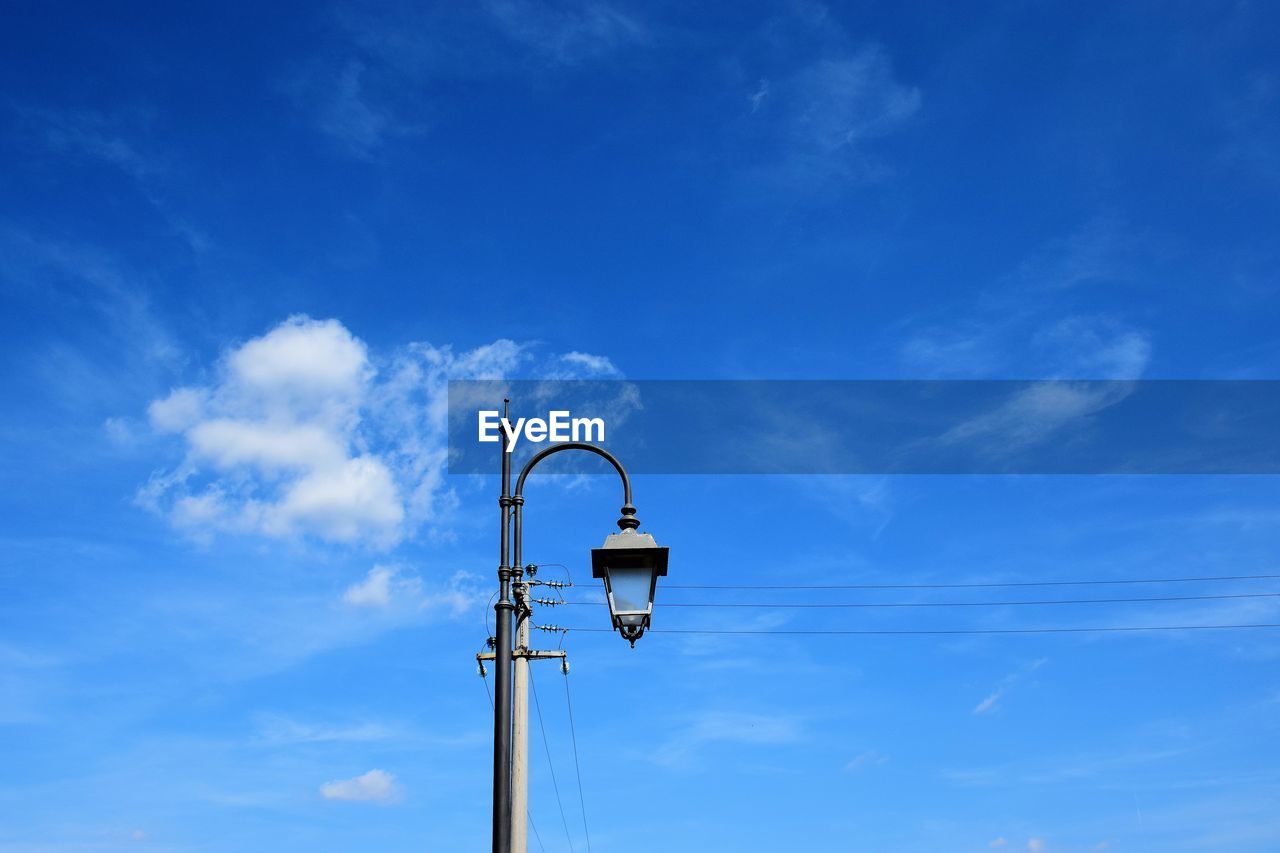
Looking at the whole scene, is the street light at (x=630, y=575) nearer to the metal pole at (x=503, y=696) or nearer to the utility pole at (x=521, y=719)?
the metal pole at (x=503, y=696)

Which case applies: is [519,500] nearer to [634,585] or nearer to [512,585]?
[512,585]

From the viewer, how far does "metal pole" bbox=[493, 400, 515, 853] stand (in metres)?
8.03

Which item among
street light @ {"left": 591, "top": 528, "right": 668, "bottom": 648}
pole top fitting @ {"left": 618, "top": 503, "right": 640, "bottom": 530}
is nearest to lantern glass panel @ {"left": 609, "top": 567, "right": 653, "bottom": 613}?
street light @ {"left": 591, "top": 528, "right": 668, "bottom": 648}

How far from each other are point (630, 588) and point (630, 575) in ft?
0.32

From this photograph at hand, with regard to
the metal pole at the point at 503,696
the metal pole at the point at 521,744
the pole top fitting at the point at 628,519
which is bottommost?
the metal pole at the point at 503,696

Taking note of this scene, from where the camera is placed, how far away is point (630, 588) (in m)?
8.64

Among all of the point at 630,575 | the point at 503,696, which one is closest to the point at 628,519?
the point at 630,575

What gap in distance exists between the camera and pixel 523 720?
93.9 feet

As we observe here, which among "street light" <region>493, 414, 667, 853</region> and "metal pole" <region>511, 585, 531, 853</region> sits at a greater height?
"metal pole" <region>511, 585, 531, 853</region>

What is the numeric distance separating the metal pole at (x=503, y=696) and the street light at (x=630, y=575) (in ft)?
2.55

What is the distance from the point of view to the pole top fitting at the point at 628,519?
8.92 metres

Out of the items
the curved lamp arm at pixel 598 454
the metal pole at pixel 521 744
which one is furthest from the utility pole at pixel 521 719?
the curved lamp arm at pixel 598 454

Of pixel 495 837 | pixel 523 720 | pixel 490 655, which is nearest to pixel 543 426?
pixel 495 837

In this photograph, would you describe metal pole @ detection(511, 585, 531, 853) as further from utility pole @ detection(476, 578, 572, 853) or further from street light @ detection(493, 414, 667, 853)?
street light @ detection(493, 414, 667, 853)
